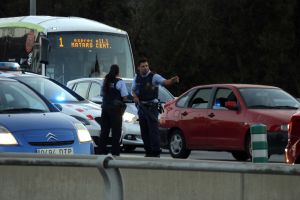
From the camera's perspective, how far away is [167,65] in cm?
4788

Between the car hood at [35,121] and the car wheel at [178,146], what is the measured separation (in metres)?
7.34

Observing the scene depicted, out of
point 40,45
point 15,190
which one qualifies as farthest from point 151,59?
point 15,190

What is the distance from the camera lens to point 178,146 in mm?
19766

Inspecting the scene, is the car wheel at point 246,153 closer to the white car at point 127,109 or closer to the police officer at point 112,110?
the police officer at point 112,110

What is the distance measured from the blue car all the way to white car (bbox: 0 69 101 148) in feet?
8.07

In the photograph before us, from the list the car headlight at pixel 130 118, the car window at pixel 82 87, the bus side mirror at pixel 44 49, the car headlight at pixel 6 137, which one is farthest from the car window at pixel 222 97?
the car headlight at pixel 6 137

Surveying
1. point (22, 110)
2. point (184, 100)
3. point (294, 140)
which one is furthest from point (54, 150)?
point (184, 100)

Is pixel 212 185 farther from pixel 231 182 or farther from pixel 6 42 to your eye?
pixel 6 42

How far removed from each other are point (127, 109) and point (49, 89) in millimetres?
5584

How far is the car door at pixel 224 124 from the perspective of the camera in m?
18.3

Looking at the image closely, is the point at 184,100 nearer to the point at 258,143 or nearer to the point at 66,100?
the point at 66,100

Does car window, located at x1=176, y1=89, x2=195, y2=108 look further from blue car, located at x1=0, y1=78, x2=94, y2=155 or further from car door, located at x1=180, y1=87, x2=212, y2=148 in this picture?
blue car, located at x1=0, y1=78, x2=94, y2=155

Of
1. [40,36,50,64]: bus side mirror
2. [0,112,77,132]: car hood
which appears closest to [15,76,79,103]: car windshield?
[0,112,77,132]: car hood

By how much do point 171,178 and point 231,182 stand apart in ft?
1.79
